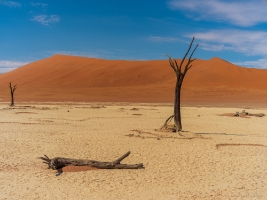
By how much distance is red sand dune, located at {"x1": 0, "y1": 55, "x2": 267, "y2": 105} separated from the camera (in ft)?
153

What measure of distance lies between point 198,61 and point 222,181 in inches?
2898

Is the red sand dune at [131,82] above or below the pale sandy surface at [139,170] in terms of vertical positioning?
above

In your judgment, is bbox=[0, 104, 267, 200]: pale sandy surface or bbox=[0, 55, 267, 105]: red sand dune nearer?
bbox=[0, 104, 267, 200]: pale sandy surface

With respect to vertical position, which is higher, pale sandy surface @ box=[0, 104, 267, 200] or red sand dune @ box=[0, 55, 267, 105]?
red sand dune @ box=[0, 55, 267, 105]

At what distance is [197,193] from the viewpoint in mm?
6621

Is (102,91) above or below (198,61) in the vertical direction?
below

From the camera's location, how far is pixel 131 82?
61688mm

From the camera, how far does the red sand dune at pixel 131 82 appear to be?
4666 cm

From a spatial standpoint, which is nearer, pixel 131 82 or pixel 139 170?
pixel 139 170

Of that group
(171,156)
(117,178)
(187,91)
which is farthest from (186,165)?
(187,91)

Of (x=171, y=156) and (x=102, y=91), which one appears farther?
(x=102, y=91)

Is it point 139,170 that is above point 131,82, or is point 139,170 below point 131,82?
below

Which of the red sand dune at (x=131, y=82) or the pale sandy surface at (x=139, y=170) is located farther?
the red sand dune at (x=131, y=82)

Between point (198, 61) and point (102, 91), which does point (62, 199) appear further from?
point (198, 61)
